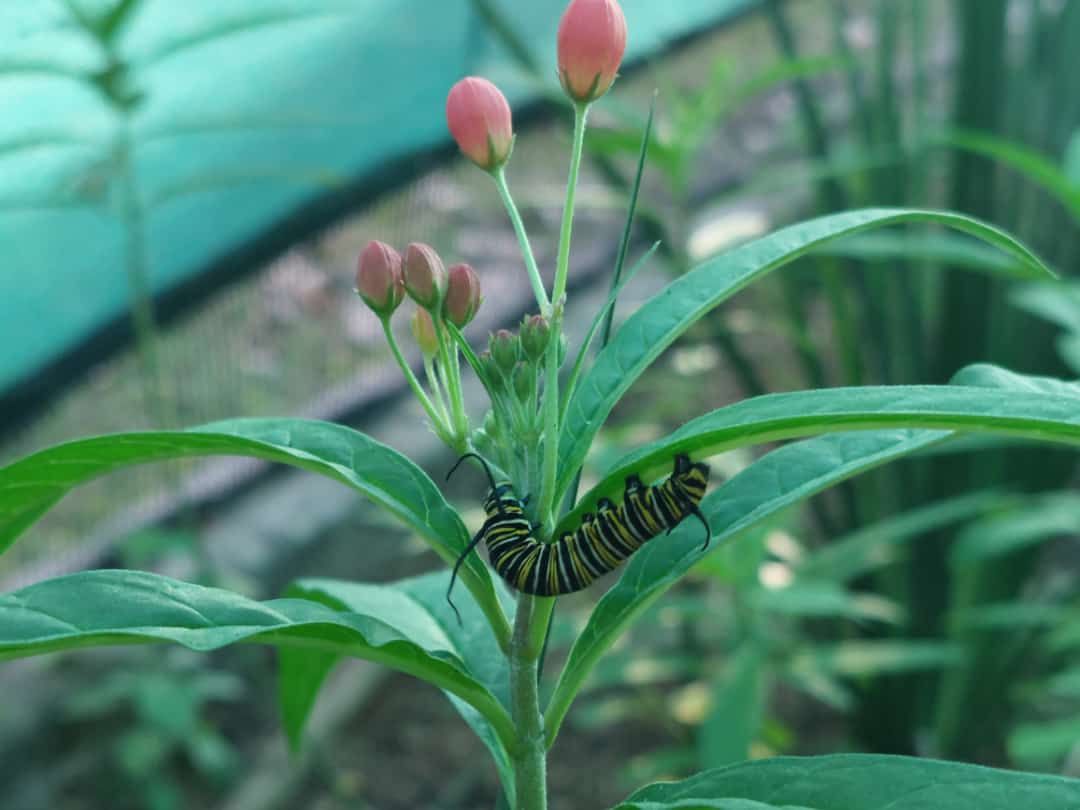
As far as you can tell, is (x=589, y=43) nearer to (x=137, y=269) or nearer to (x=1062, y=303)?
(x=1062, y=303)

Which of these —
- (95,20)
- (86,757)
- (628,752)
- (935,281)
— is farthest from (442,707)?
(95,20)

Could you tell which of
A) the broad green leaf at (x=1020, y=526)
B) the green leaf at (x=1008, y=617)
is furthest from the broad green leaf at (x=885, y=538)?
the green leaf at (x=1008, y=617)

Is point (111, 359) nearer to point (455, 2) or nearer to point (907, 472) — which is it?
point (455, 2)

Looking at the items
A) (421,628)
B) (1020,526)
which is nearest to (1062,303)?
(1020,526)

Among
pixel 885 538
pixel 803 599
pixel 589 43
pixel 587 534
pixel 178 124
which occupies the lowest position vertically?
pixel 587 534

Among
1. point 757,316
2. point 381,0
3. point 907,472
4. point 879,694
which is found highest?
point 757,316

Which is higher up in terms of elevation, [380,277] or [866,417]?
[380,277]
